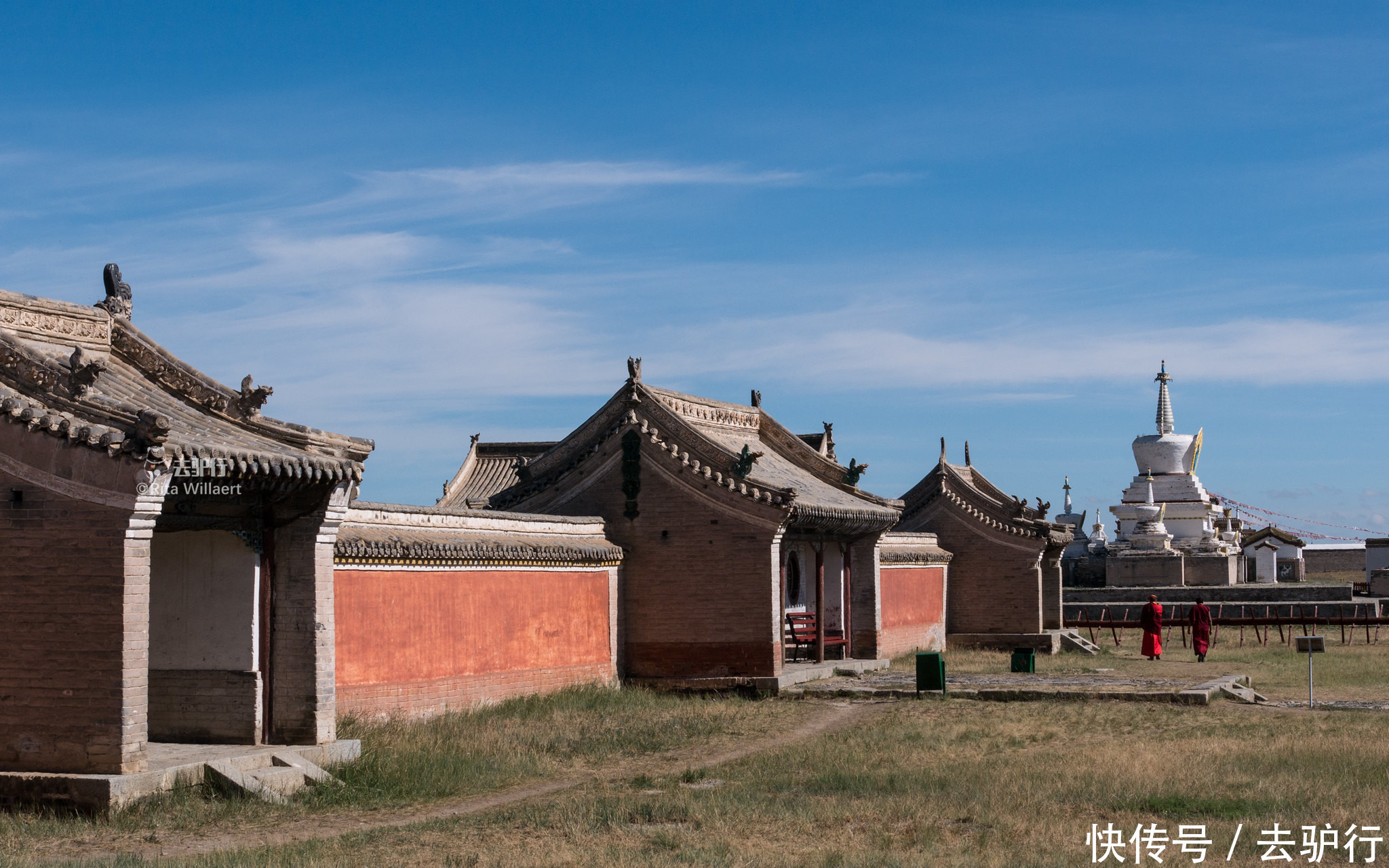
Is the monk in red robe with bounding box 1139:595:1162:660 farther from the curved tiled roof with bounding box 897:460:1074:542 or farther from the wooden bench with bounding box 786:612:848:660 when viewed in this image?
the wooden bench with bounding box 786:612:848:660

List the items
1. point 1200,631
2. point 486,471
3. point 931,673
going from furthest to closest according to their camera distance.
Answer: point 486,471 → point 1200,631 → point 931,673

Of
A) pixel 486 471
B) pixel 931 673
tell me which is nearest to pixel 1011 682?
pixel 931 673

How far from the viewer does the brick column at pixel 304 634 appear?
49.6ft

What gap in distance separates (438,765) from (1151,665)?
18.5 meters

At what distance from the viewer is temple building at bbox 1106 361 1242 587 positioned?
174ft

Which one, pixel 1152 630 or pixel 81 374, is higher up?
pixel 81 374

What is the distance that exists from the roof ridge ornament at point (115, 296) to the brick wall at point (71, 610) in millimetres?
2879

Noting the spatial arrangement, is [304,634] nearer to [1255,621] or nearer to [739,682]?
[739,682]

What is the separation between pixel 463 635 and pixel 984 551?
18.8m

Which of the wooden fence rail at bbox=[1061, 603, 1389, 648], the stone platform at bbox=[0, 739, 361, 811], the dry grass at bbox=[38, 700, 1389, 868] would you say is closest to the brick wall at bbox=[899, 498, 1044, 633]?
the wooden fence rail at bbox=[1061, 603, 1389, 648]

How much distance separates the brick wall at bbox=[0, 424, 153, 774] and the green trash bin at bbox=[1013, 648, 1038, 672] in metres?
Result: 18.3

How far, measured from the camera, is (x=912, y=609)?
108 feet

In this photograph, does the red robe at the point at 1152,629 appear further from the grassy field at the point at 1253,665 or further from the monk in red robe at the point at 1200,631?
the monk in red robe at the point at 1200,631

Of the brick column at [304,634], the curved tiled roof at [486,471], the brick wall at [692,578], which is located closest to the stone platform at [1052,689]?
the brick wall at [692,578]
